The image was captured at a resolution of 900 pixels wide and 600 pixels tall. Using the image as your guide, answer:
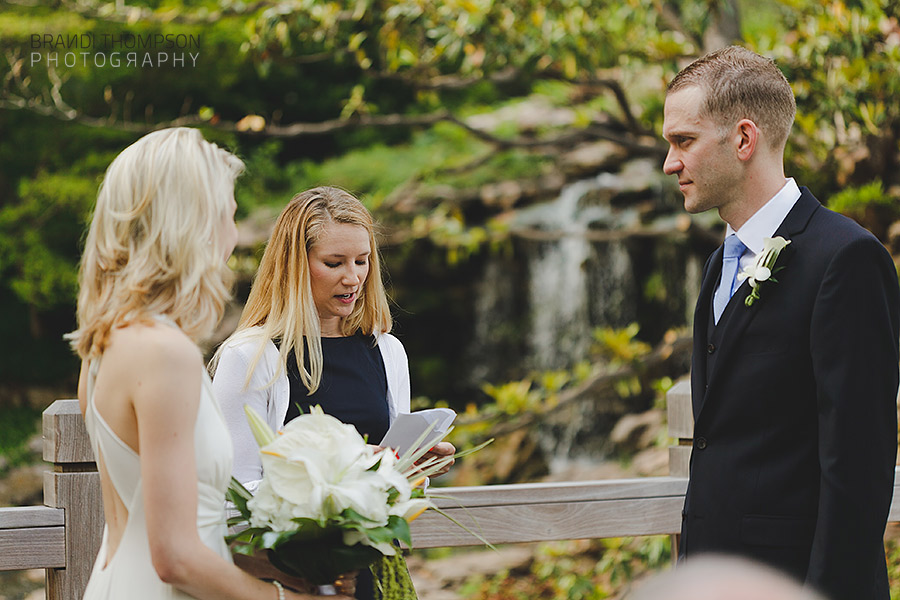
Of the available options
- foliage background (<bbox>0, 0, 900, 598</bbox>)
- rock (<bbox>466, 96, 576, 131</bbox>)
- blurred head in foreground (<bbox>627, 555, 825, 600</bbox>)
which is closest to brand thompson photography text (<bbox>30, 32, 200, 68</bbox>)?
foliage background (<bbox>0, 0, 900, 598</bbox>)

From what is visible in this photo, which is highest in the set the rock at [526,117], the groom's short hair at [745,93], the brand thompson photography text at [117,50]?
the brand thompson photography text at [117,50]

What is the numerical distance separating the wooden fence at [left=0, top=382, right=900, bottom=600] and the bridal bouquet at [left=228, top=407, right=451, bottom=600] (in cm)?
50

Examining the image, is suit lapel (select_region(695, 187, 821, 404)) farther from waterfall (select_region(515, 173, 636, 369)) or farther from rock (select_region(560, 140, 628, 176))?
rock (select_region(560, 140, 628, 176))

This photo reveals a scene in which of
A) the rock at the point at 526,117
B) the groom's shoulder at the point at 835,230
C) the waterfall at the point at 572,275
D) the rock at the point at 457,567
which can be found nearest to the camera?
the groom's shoulder at the point at 835,230

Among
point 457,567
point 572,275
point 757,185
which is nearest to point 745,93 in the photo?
point 757,185

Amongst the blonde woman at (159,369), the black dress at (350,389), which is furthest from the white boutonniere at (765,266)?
the blonde woman at (159,369)

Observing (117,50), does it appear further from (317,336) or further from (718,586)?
(718,586)

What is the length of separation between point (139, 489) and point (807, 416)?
1437 mm

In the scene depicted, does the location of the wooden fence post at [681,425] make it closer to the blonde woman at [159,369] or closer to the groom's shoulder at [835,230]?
the groom's shoulder at [835,230]

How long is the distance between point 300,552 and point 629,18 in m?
5.36

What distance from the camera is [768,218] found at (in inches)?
92.7

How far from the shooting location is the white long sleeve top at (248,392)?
8.03ft

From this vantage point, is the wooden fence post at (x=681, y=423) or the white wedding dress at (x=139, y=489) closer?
the white wedding dress at (x=139, y=489)

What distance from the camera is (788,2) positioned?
21.3 feet
